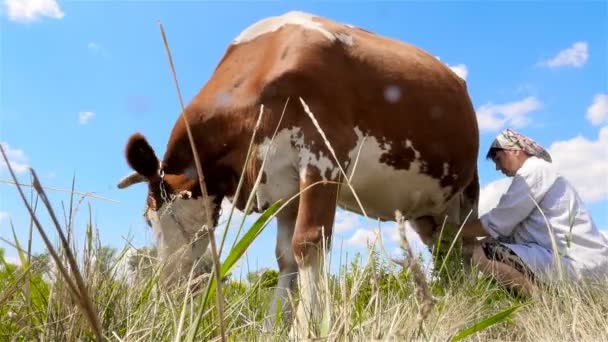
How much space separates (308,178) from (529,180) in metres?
1.87

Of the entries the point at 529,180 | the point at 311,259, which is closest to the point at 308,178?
the point at 311,259

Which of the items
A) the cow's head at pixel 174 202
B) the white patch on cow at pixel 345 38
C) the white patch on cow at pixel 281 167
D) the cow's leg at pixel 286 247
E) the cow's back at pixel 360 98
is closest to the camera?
the white patch on cow at pixel 281 167

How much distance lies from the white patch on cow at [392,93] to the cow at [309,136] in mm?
11

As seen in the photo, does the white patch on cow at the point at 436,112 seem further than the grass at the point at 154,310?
Yes

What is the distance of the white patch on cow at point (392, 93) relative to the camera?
4602 millimetres

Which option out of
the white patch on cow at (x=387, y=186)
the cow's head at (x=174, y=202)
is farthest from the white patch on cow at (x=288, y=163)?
the cow's head at (x=174, y=202)

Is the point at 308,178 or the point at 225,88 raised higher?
the point at 225,88

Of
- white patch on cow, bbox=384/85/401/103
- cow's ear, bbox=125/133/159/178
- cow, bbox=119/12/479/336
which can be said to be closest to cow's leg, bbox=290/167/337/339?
cow, bbox=119/12/479/336

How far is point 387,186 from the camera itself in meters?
4.88

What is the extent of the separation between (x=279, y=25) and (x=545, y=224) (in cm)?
254

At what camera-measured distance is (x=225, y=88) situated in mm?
4484

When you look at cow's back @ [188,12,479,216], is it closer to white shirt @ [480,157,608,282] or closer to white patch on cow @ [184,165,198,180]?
white patch on cow @ [184,165,198,180]

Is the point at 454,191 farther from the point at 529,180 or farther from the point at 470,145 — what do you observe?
the point at 529,180

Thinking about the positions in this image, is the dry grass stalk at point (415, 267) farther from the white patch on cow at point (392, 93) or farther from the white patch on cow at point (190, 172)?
the white patch on cow at point (190, 172)
